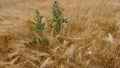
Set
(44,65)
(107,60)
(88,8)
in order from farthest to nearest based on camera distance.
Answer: (88,8)
(107,60)
(44,65)

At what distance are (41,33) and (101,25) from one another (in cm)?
78

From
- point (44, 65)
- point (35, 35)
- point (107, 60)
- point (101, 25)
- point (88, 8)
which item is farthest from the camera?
point (88, 8)

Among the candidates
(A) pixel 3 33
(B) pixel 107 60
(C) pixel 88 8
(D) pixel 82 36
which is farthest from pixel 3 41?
(C) pixel 88 8

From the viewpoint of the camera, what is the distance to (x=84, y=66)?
271 cm

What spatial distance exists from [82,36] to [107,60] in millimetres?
404

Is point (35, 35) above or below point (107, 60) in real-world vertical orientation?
above

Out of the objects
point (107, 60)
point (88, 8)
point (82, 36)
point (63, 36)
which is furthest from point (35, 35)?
point (88, 8)

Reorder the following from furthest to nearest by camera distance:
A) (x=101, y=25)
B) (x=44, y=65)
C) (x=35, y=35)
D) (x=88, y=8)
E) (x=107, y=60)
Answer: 1. (x=88, y=8)
2. (x=101, y=25)
3. (x=35, y=35)
4. (x=107, y=60)
5. (x=44, y=65)

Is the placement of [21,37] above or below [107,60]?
above

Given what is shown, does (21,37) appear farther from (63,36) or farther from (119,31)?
(119,31)

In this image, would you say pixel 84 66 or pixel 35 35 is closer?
pixel 84 66

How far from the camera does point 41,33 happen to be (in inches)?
121

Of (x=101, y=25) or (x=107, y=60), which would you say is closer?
(x=107, y=60)

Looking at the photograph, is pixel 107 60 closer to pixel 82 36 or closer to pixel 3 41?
pixel 82 36
